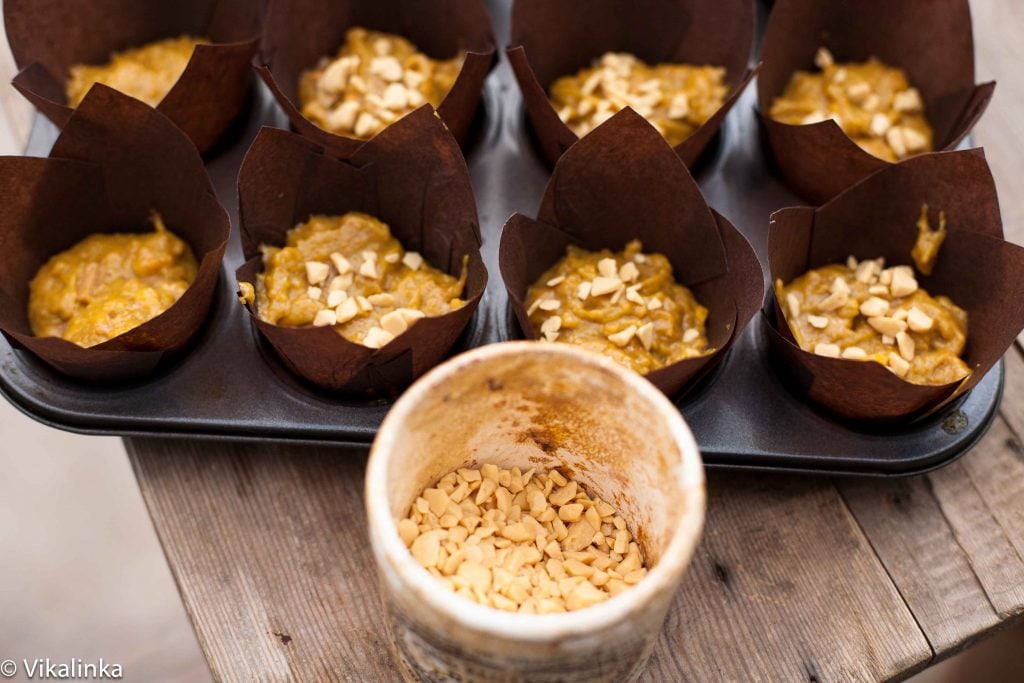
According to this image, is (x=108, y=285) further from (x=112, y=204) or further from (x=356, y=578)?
(x=356, y=578)

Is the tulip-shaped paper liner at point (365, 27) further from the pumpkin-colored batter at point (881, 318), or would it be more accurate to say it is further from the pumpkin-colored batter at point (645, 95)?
the pumpkin-colored batter at point (881, 318)

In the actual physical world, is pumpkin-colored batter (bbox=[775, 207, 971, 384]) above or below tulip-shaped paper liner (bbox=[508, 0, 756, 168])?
below

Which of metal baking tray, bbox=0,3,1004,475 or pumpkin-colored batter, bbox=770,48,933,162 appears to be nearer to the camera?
metal baking tray, bbox=0,3,1004,475

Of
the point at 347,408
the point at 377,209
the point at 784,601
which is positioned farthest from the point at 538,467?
the point at 377,209

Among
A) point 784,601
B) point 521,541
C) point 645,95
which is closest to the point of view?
point 521,541

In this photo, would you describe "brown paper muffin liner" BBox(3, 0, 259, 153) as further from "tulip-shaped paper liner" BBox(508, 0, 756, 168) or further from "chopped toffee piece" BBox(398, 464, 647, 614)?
"chopped toffee piece" BBox(398, 464, 647, 614)

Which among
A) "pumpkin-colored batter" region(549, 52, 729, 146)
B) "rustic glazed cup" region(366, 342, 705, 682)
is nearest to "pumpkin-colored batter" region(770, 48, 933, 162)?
"pumpkin-colored batter" region(549, 52, 729, 146)

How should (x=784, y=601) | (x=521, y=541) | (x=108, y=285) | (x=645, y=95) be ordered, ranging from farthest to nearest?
(x=645, y=95) → (x=108, y=285) → (x=784, y=601) → (x=521, y=541)
